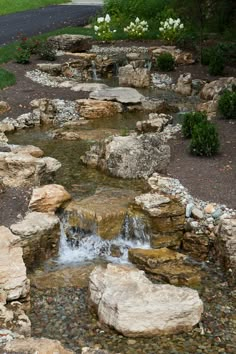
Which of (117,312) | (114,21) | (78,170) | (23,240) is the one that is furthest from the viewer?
(114,21)

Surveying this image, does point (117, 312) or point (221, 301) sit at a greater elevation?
point (117, 312)

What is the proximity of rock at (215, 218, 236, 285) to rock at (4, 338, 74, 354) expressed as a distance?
12.6 ft

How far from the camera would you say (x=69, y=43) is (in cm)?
2628

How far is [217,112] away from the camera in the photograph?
1675 cm

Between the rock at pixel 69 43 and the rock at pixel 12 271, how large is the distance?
1803 cm

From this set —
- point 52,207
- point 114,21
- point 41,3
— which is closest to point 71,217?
point 52,207

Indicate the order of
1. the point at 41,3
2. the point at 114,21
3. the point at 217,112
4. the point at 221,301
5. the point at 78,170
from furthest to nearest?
1. the point at 41,3
2. the point at 114,21
3. the point at 217,112
4. the point at 78,170
5. the point at 221,301

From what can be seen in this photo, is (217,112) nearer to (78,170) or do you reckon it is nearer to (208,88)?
(208,88)

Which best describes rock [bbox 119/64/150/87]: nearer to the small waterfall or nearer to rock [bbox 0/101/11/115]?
rock [bbox 0/101/11/115]

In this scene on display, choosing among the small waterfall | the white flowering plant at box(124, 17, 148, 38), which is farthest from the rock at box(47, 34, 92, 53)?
the small waterfall

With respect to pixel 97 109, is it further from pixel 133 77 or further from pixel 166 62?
pixel 166 62

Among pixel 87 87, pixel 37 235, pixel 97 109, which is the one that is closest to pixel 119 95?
pixel 97 109

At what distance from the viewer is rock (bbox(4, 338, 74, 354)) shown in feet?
21.0

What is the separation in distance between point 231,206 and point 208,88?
9524 mm
